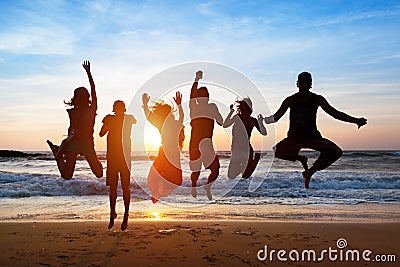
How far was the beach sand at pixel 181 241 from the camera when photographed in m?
9.38

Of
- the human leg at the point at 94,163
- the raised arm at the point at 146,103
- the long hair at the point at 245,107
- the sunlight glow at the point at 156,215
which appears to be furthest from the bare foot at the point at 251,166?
the sunlight glow at the point at 156,215

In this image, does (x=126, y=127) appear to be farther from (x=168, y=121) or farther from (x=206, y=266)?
(x=206, y=266)

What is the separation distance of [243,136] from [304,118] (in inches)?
54.9

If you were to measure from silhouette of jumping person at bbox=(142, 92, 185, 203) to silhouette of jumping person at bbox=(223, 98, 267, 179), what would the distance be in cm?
104

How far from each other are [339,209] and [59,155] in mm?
12675

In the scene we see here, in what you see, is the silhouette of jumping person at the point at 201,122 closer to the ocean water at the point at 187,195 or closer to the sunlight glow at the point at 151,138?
the sunlight glow at the point at 151,138

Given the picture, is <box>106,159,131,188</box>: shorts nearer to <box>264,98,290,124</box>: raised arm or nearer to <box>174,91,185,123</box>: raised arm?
<box>174,91,185,123</box>: raised arm

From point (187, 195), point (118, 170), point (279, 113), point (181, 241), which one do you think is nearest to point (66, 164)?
point (118, 170)

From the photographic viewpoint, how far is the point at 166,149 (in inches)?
386

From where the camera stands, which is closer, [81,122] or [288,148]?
[288,148]

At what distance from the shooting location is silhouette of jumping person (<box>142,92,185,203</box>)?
9805 mm

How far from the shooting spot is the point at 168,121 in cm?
990

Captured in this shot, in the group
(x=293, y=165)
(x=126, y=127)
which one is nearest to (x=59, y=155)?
(x=126, y=127)

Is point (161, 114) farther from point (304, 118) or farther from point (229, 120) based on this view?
point (304, 118)
